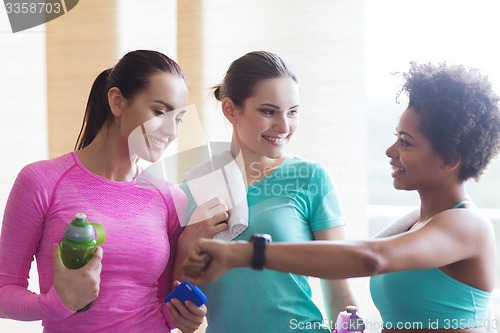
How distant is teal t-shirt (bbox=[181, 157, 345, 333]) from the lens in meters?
1.12

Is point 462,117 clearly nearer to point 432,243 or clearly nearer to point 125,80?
point 432,243

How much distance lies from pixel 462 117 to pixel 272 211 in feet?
1.21

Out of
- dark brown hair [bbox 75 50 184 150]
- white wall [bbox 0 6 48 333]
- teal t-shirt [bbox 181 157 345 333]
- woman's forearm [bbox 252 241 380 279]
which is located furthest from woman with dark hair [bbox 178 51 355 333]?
white wall [bbox 0 6 48 333]

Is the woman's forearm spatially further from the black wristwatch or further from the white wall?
the white wall

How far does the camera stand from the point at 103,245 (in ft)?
3.63

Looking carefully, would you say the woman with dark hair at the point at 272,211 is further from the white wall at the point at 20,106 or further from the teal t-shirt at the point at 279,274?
the white wall at the point at 20,106

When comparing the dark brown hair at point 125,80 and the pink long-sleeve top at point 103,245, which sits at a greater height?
the dark brown hair at point 125,80

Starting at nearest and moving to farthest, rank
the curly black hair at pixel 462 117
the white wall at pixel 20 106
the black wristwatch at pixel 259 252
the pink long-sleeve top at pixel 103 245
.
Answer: the black wristwatch at pixel 259 252, the curly black hair at pixel 462 117, the pink long-sleeve top at pixel 103 245, the white wall at pixel 20 106

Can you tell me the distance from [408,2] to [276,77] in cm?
59

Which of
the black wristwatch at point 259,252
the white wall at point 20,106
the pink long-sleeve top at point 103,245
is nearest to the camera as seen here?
the black wristwatch at point 259,252

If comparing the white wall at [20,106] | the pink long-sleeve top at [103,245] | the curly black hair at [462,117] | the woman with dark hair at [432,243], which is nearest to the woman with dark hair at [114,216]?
the pink long-sleeve top at [103,245]

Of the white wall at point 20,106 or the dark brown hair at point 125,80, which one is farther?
the white wall at point 20,106

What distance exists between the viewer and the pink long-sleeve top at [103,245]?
1.09 m

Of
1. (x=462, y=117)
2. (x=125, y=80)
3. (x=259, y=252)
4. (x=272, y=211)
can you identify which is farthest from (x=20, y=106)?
(x=462, y=117)
